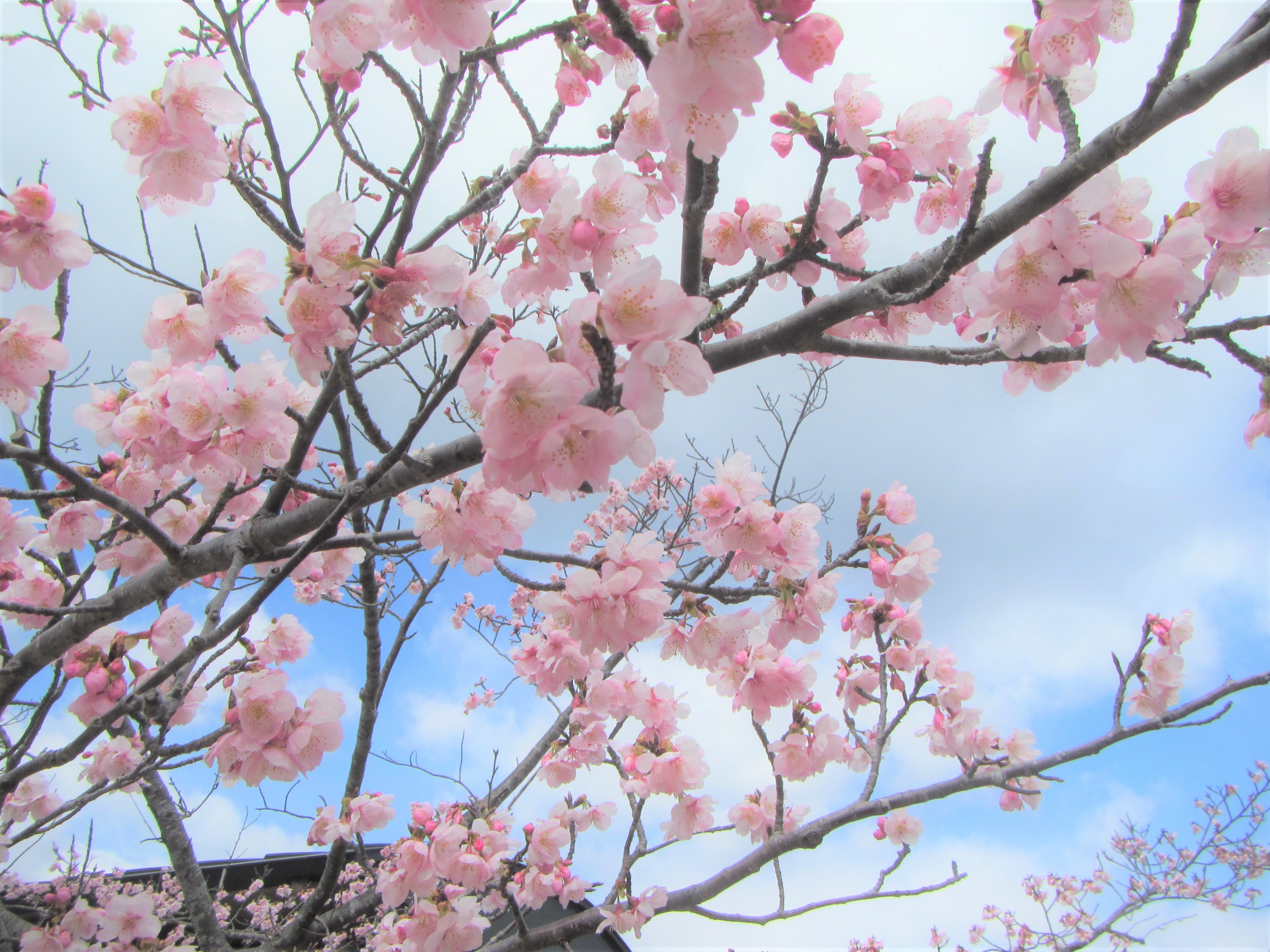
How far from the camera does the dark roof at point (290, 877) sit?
6.55 meters

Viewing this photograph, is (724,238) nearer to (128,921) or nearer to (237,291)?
(237,291)

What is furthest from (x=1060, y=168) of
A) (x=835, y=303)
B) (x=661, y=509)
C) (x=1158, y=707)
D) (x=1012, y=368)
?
(x=661, y=509)

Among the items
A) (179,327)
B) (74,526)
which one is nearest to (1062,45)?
(179,327)

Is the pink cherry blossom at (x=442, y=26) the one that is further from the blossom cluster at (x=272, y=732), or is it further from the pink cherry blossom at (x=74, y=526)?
the pink cherry blossom at (x=74, y=526)

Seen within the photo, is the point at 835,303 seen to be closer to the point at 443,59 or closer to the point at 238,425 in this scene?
the point at 443,59

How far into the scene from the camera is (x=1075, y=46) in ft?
5.35

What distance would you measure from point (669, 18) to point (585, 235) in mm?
543

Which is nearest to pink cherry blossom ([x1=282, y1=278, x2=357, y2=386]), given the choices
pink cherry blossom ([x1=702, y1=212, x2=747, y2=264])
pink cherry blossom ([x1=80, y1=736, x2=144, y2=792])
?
pink cherry blossom ([x1=702, y1=212, x2=747, y2=264])

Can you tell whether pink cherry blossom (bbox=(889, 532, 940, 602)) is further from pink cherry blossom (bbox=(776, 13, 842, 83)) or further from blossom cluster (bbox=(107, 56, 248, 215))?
blossom cluster (bbox=(107, 56, 248, 215))

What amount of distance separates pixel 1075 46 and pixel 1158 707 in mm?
4007

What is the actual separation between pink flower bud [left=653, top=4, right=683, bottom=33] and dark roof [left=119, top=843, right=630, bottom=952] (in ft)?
24.6

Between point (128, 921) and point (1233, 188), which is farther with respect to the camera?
point (128, 921)

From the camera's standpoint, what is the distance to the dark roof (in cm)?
655

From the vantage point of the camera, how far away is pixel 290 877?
7215mm
